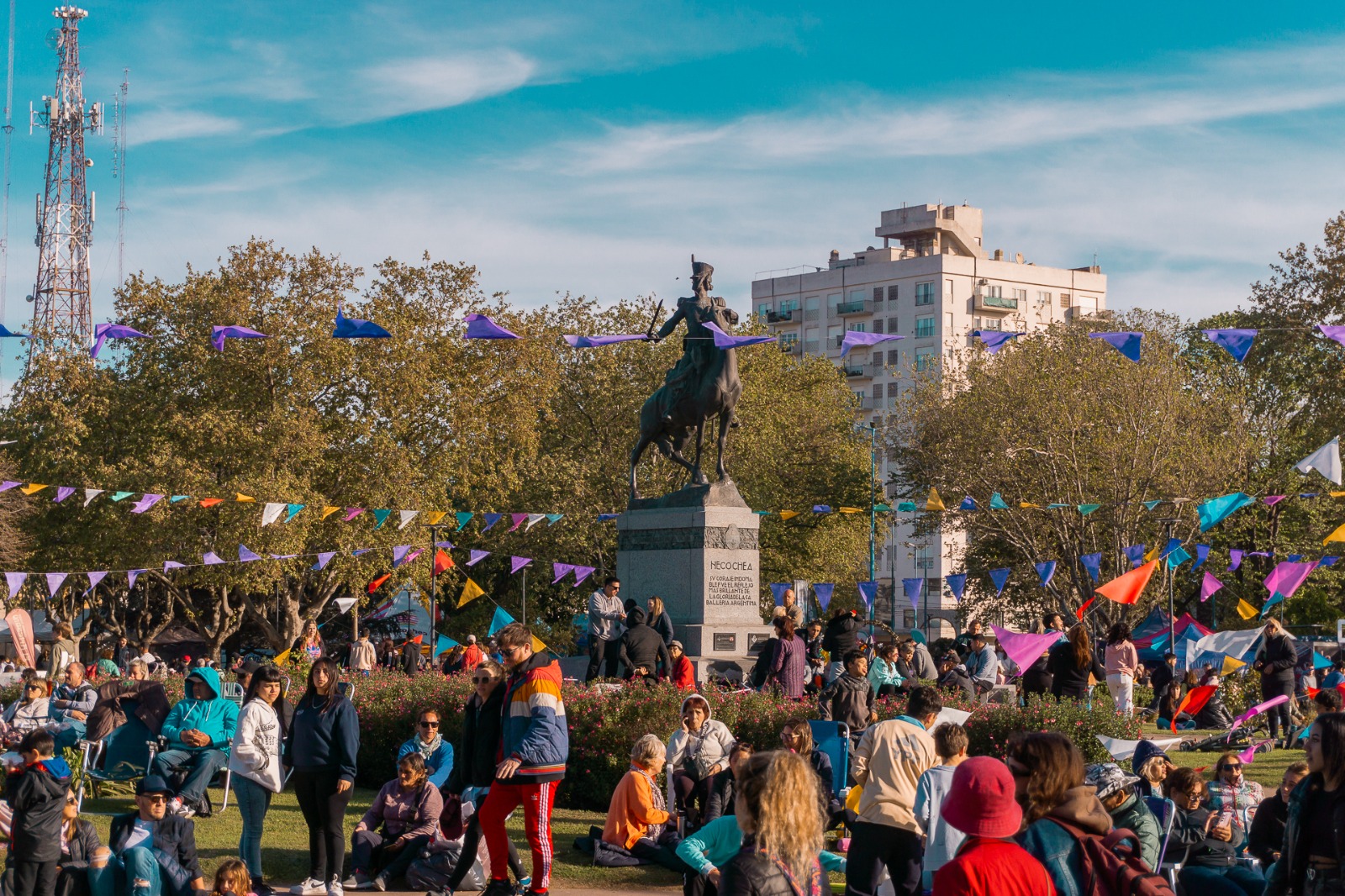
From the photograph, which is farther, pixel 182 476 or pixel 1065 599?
pixel 1065 599

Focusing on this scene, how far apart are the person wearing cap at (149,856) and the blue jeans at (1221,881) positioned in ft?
18.1

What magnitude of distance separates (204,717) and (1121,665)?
11.6 m

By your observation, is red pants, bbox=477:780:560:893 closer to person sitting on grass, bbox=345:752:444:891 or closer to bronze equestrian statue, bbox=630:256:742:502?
person sitting on grass, bbox=345:752:444:891

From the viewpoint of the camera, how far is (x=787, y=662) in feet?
52.2

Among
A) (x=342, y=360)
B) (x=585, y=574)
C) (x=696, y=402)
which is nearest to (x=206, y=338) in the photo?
(x=342, y=360)

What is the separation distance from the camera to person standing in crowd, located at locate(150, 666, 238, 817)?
1275 centimetres

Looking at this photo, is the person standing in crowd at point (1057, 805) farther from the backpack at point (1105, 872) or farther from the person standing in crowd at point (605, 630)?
the person standing in crowd at point (605, 630)

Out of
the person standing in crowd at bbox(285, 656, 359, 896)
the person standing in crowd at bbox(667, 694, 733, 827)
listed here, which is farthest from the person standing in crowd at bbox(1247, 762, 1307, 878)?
the person standing in crowd at bbox(285, 656, 359, 896)

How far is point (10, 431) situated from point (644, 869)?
37.6 metres

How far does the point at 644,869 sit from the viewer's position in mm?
11289

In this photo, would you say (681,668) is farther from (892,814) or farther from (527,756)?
(892,814)

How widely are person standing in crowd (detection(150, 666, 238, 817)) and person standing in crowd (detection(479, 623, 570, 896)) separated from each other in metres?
4.20

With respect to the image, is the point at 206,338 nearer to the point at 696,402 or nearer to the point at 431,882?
the point at 696,402

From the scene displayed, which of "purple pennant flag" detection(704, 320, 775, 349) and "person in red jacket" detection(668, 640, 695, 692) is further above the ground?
"purple pennant flag" detection(704, 320, 775, 349)
